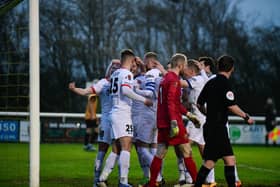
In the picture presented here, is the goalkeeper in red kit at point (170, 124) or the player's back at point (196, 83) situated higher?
the player's back at point (196, 83)

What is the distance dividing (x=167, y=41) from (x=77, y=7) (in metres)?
7.21

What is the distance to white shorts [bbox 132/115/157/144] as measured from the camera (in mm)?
12570

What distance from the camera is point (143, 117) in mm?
12656

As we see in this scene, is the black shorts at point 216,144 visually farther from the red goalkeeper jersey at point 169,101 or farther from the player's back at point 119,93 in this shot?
the player's back at point 119,93

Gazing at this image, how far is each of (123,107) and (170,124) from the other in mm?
963

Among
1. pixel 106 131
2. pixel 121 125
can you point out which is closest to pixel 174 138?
pixel 121 125

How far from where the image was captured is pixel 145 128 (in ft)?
41.2

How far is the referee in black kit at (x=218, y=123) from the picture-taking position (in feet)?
32.9

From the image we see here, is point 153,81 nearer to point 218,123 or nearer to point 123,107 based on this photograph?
point 123,107

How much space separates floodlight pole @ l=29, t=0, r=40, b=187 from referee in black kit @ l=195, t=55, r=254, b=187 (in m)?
2.81

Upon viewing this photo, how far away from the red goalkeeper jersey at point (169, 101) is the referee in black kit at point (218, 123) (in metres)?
0.74

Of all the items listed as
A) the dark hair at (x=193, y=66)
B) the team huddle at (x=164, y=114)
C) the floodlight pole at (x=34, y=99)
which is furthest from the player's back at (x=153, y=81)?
the floodlight pole at (x=34, y=99)

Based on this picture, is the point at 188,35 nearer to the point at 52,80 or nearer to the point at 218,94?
the point at 52,80

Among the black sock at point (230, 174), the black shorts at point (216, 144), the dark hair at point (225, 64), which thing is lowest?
the black sock at point (230, 174)
